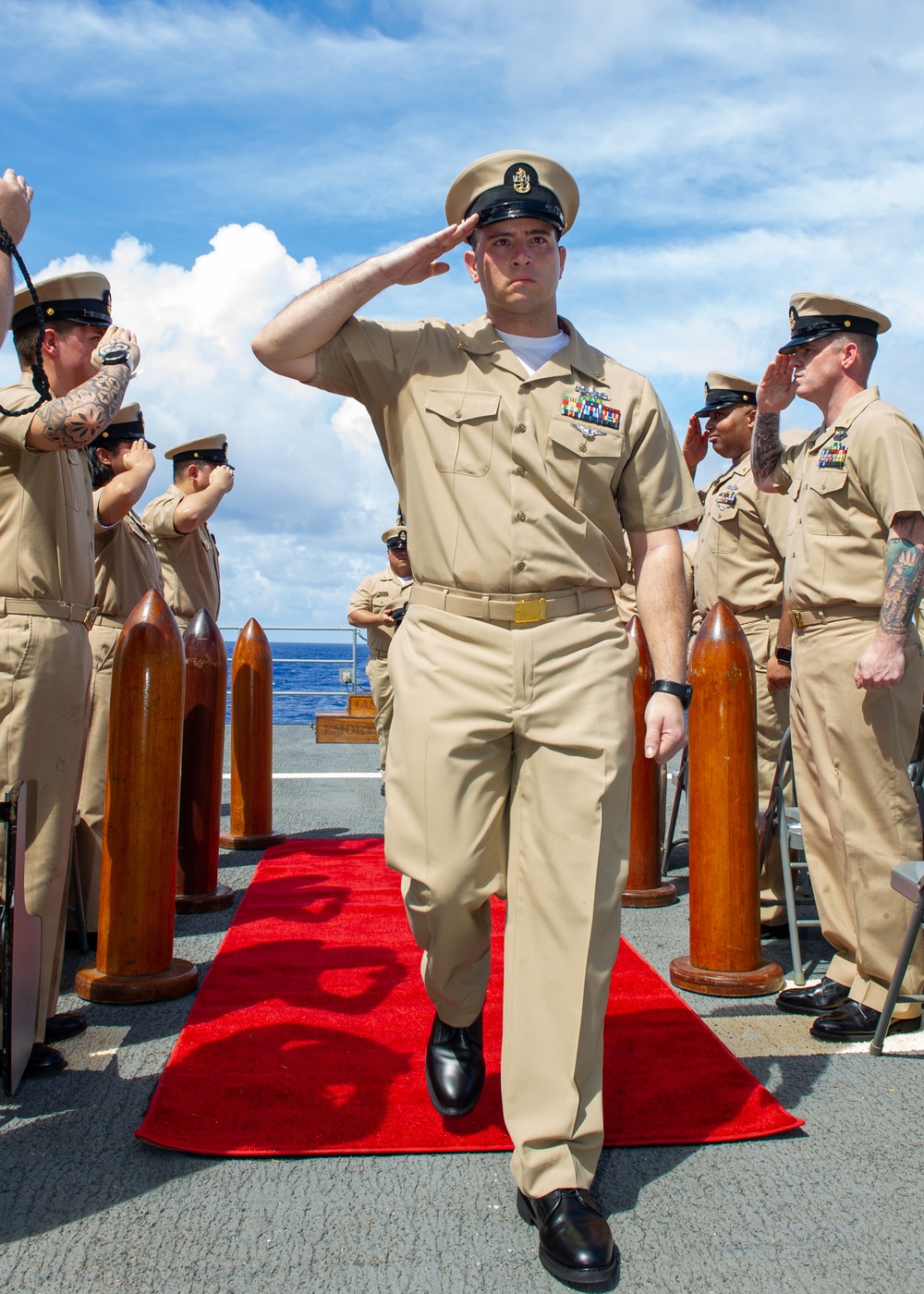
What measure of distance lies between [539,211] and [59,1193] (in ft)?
8.73

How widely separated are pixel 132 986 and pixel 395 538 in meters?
5.86

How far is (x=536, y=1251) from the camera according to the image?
2.38m

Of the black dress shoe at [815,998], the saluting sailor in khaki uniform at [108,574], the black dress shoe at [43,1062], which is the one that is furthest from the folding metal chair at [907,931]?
the saluting sailor in khaki uniform at [108,574]

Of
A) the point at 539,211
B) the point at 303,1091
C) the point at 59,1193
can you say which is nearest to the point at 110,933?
the point at 303,1091

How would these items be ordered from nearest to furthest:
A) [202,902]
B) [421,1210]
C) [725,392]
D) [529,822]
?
[421,1210], [529,822], [202,902], [725,392]

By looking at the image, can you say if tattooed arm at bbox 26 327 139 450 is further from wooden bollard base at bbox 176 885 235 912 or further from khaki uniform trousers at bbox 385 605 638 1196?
wooden bollard base at bbox 176 885 235 912

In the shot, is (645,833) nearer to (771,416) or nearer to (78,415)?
(771,416)

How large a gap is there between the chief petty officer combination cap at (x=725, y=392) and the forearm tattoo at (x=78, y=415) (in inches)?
146

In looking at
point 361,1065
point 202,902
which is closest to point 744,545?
point 202,902

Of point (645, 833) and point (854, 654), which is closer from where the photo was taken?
point (854, 654)

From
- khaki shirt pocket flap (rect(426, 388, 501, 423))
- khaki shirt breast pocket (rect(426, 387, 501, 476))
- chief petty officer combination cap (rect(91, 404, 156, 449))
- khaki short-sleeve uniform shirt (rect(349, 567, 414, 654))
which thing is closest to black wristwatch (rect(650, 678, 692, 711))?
khaki shirt breast pocket (rect(426, 387, 501, 476))

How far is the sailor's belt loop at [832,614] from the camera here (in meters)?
3.95

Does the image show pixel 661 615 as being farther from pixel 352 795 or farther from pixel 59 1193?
pixel 352 795

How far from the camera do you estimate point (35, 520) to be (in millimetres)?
3520
